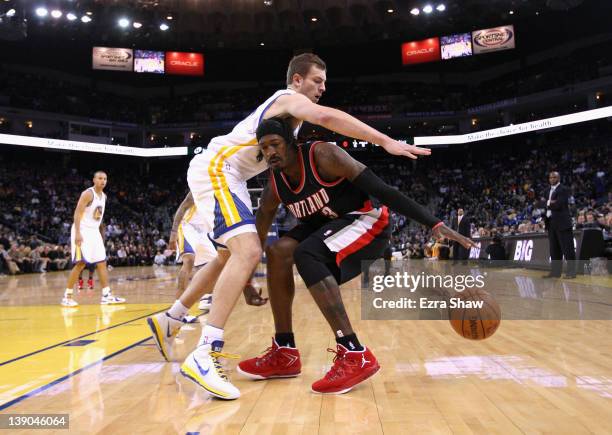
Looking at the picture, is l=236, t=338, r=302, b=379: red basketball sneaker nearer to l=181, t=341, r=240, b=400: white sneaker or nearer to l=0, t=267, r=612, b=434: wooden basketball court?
l=0, t=267, r=612, b=434: wooden basketball court

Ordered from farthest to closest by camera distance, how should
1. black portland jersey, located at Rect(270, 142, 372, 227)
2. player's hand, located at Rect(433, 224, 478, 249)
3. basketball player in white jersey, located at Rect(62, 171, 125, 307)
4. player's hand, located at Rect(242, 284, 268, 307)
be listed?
basketball player in white jersey, located at Rect(62, 171, 125, 307) < player's hand, located at Rect(242, 284, 268, 307) < black portland jersey, located at Rect(270, 142, 372, 227) < player's hand, located at Rect(433, 224, 478, 249)

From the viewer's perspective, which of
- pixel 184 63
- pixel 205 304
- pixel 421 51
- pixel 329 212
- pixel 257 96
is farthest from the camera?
pixel 257 96

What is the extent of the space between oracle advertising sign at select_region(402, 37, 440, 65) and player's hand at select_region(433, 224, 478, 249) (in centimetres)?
2577

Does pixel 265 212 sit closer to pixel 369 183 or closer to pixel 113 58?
pixel 369 183

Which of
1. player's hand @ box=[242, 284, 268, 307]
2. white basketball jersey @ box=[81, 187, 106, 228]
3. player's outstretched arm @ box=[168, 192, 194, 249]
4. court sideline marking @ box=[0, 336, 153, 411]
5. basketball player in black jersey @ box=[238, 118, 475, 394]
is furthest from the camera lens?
white basketball jersey @ box=[81, 187, 106, 228]

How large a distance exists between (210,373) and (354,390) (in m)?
0.67

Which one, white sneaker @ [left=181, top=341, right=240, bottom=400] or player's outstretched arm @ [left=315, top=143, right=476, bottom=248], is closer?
white sneaker @ [left=181, top=341, right=240, bottom=400]

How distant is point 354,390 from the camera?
2.35 meters

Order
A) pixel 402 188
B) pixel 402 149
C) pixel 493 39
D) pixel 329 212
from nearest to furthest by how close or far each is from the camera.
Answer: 1. pixel 402 149
2. pixel 329 212
3. pixel 493 39
4. pixel 402 188

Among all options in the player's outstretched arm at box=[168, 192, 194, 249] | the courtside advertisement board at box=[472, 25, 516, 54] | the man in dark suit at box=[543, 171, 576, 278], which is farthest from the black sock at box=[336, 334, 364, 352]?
the courtside advertisement board at box=[472, 25, 516, 54]

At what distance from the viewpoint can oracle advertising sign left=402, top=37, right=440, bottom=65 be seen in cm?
2611

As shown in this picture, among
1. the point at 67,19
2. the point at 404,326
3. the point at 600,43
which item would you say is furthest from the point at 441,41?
the point at 404,326

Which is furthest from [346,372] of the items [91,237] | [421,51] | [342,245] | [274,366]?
[421,51]

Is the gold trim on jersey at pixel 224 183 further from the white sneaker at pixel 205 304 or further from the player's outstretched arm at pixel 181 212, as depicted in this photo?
the white sneaker at pixel 205 304
